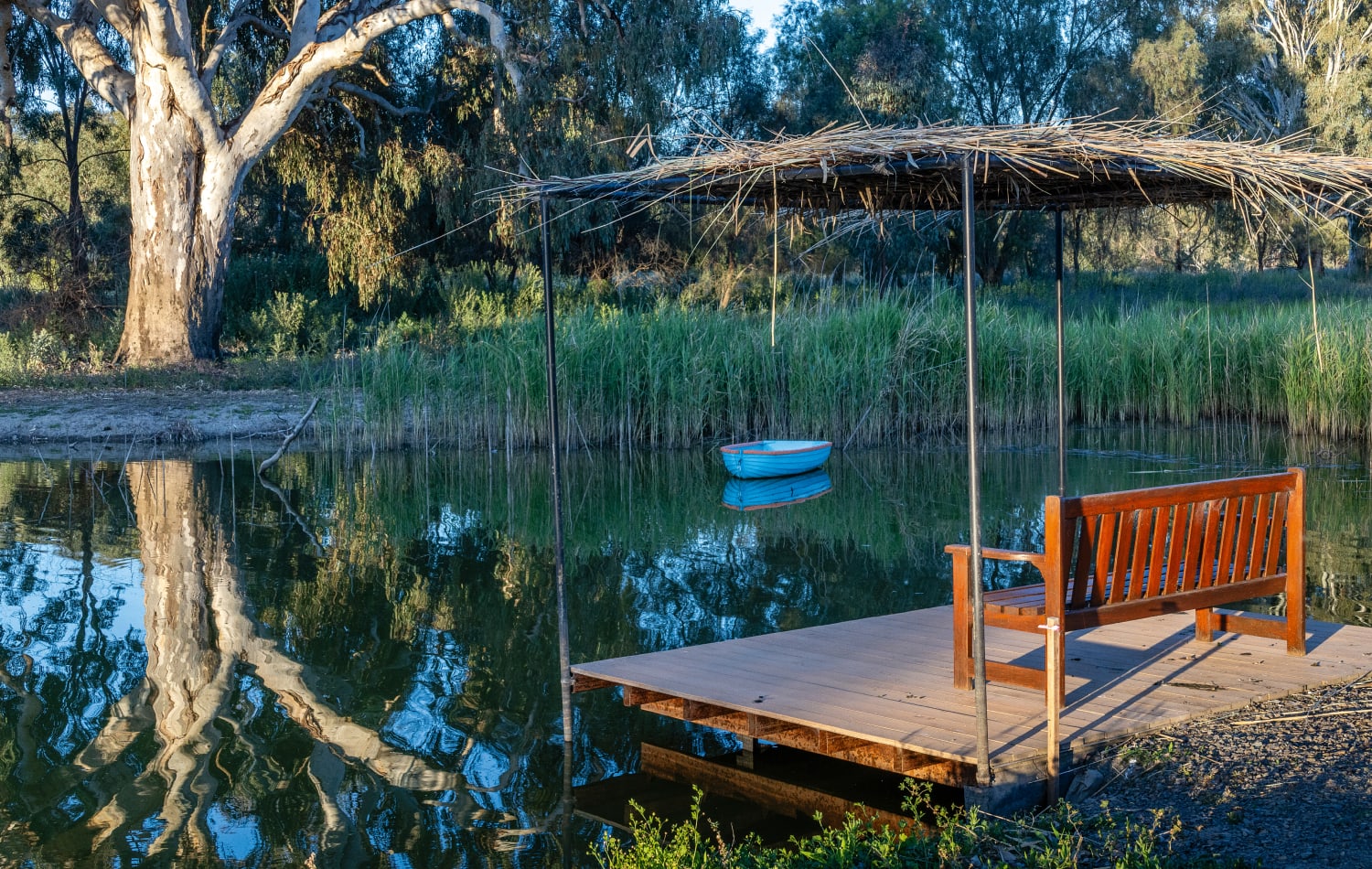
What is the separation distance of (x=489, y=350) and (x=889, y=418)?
4.40 m

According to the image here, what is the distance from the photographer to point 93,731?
A: 519 centimetres

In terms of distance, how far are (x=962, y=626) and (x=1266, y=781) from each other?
43.7 inches

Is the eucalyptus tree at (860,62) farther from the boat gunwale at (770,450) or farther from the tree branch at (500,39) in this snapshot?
the boat gunwale at (770,450)

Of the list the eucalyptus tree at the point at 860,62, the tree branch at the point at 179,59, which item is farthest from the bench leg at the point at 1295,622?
the eucalyptus tree at the point at 860,62

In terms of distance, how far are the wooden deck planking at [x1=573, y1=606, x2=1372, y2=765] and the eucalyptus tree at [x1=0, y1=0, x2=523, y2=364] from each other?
45.2 feet

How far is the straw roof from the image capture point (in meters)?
4.03

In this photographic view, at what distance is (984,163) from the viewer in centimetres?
440

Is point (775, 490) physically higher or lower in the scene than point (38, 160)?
lower

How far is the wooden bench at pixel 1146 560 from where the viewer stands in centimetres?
423

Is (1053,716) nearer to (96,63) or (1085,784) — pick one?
(1085,784)

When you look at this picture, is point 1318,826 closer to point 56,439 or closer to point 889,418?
point 889,418

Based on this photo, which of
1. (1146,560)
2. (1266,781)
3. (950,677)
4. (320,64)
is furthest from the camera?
(320,64)

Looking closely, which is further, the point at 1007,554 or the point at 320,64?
the point at 320,64

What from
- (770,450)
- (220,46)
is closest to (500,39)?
(220,46)
